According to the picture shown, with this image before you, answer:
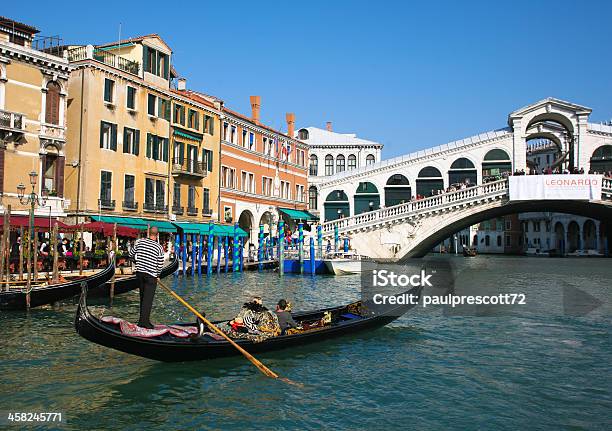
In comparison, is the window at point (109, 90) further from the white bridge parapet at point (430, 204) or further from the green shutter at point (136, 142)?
the white bridge parapet at point (430, 204)

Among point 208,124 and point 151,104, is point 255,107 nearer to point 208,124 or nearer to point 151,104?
point 208,124

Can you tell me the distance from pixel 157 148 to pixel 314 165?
1964 centimetres

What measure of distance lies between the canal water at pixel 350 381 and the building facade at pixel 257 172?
47.8 ft

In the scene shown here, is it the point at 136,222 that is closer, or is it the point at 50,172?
the point at 50,172

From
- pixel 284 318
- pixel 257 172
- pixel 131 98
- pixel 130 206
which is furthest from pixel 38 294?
pixel 257 172

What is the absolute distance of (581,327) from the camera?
10.4 m

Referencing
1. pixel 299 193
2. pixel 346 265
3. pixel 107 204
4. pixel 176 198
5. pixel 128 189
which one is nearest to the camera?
pixel 107 204

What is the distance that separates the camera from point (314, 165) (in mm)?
39625

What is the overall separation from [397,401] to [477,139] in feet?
87.8

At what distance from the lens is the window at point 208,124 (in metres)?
23.2

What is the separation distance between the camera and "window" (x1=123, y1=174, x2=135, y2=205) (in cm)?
1947

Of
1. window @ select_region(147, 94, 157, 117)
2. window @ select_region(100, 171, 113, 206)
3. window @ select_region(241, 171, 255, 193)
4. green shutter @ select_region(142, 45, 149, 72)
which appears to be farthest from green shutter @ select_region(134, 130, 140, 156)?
window @ select_region(241, 171, 255, 193)

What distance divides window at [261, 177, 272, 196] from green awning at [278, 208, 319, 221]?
46.0 inches

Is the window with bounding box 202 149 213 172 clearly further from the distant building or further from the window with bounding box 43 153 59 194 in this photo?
the distant building
